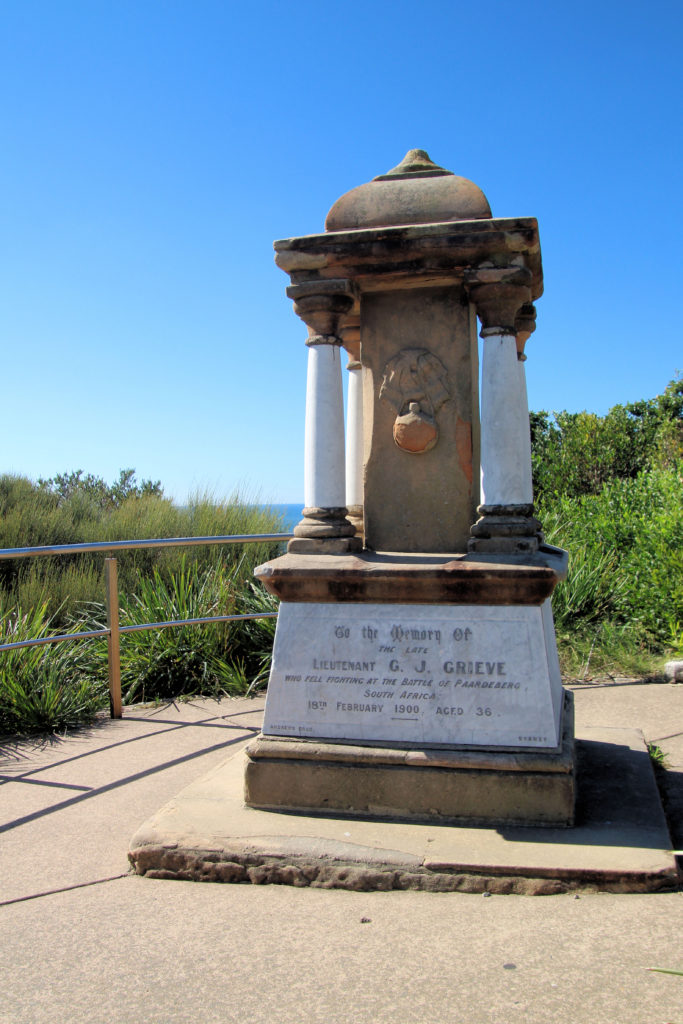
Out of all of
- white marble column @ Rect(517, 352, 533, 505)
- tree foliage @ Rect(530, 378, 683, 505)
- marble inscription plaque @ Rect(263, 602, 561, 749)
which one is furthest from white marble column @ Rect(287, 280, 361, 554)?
tree foliage @ Rect(530, 378, 683, 505)

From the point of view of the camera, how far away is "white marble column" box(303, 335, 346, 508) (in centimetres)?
424

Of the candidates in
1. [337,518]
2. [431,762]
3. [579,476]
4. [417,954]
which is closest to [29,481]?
[579,476]

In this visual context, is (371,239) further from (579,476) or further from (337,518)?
(579,476)

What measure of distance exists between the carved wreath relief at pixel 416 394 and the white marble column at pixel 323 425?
11.8 inches

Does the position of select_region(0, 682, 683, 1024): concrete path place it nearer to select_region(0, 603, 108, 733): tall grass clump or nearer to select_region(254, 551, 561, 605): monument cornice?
select_region(254, 551, 561, 605): monument cornice

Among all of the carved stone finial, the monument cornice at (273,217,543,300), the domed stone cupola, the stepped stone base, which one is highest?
the carved stone finial

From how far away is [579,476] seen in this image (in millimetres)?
12844

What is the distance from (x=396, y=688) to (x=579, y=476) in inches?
381

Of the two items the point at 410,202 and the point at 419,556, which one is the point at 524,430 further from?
the point at 410,202

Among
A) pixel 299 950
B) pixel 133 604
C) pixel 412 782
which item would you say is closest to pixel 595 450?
Result: pixel 133 604

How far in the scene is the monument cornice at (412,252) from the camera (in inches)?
154

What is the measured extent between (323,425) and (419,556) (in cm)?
81

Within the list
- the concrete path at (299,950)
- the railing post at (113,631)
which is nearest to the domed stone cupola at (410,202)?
the railing post at (113,631)

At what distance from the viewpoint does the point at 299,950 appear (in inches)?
111
